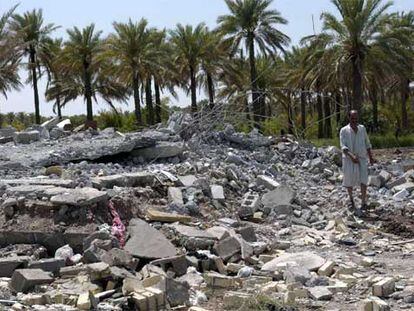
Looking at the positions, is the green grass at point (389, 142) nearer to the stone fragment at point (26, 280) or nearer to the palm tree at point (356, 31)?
the palm tree at point (356, 31)

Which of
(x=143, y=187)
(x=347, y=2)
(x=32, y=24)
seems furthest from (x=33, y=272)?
(x=32, y=24)

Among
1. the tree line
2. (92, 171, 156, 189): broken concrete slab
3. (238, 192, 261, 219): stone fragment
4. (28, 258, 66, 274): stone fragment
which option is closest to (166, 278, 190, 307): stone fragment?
(28, 258, 66, 274): stone fragment

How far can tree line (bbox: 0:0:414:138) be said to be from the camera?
2453 centimetres

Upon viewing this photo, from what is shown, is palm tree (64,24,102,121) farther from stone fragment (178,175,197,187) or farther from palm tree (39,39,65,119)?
stone fragment (178,175,197,187)

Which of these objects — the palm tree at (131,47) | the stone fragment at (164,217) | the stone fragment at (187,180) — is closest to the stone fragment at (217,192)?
the stone fragment at (187,180)

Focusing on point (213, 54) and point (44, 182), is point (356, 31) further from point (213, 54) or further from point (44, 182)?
point (44, 182)

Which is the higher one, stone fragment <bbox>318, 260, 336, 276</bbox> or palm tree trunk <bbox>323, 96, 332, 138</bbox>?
palm tree trunk <bbox>323, 96, 332, 138</bbox>

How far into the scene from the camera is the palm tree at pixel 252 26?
2964cm

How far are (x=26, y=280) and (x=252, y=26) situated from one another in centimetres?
2566

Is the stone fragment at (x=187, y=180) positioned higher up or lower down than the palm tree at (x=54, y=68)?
lower down

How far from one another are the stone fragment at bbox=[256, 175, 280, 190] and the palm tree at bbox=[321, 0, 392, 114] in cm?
1555

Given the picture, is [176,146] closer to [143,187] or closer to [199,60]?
[143,187]

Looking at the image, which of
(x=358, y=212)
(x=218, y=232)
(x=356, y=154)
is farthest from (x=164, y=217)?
(x=356, y=154)

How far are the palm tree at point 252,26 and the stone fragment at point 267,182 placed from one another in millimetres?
19583
